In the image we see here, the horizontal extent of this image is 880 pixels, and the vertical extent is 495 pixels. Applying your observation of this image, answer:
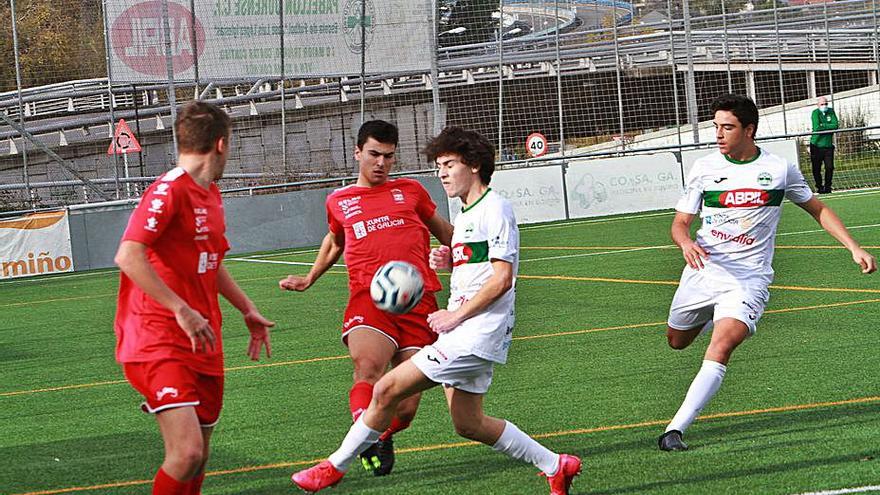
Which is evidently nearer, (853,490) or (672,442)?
(853,490)

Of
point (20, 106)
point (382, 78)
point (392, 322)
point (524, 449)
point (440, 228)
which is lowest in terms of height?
point (524, 449)

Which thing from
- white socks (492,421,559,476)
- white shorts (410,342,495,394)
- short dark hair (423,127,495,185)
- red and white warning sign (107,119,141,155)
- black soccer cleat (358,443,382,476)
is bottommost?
black soccer cleat (358,443,382,476)

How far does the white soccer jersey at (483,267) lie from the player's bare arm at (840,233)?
7.49 ft

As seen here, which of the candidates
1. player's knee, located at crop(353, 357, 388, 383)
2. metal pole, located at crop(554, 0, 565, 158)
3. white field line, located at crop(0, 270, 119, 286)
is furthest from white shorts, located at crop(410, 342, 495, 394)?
metal pole, located at crop(554, 0, 565, 158)

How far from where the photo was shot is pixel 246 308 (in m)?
5.37

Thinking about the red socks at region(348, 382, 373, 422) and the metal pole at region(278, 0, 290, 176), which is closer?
the red socks at region(348, 382, 373, 422)

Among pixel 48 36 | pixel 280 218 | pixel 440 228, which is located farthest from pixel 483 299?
pixel 48 36

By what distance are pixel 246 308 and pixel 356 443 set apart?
0.89 m

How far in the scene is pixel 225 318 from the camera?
48.0 feet

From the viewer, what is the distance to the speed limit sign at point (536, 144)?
104ft

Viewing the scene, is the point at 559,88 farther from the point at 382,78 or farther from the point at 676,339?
the point at 676,339

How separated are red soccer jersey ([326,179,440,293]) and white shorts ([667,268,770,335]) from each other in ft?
4.65

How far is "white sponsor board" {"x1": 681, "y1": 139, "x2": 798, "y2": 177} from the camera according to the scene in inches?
1003

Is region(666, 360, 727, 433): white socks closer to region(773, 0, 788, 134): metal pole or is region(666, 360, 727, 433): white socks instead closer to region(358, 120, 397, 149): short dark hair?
region(358, 120, 397, 149): short dark hair
